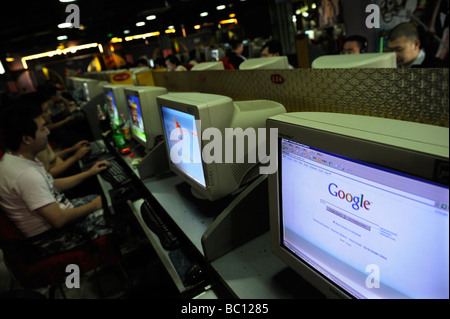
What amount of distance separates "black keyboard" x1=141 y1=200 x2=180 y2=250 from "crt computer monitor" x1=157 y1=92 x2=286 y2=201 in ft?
0.89

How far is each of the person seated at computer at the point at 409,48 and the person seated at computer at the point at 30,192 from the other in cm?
287

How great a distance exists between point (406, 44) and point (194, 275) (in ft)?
8.84

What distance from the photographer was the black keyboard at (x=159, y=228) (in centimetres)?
132

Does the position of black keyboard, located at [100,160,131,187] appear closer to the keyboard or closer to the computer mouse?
the keyboard

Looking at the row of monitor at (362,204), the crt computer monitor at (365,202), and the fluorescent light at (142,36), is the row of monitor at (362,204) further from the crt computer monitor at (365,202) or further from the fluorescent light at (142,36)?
the fluorescent light at (142,36)

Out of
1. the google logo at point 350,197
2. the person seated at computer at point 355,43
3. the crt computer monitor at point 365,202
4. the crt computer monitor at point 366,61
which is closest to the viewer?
the crt computer monitor at point 365,202

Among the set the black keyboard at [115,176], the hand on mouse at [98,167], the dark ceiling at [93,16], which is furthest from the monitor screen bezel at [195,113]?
the dark ceiling at [93,16]

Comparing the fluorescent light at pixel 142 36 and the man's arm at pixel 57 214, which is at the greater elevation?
the fluorescent light at pixel 142 36

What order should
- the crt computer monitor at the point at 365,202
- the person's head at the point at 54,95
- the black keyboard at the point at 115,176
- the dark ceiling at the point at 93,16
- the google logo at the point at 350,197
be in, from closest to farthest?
the crt computer monitor at the point at 365,202
the google logo at the point at 350,197
the black keyboard at the point at 115,176
the person's head at the point at 54,95
the dark ceiling at the point at 93,16

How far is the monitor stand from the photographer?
3.54ft

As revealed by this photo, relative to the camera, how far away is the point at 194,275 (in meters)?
1.11

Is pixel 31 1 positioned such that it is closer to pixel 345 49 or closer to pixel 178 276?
pixel 345 49

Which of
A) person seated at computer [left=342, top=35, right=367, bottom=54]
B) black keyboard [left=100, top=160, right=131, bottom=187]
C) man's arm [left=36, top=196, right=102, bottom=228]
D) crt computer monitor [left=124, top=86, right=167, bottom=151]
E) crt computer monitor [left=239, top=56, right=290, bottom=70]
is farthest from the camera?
person seated at computer [left=342, top=35, right=367, bottom=54]

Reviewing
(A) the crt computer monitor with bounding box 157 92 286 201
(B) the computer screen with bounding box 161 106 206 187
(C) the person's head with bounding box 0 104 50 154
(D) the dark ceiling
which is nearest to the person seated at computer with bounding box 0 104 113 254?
(C) the person's head with bounding box 0 104 50 154
